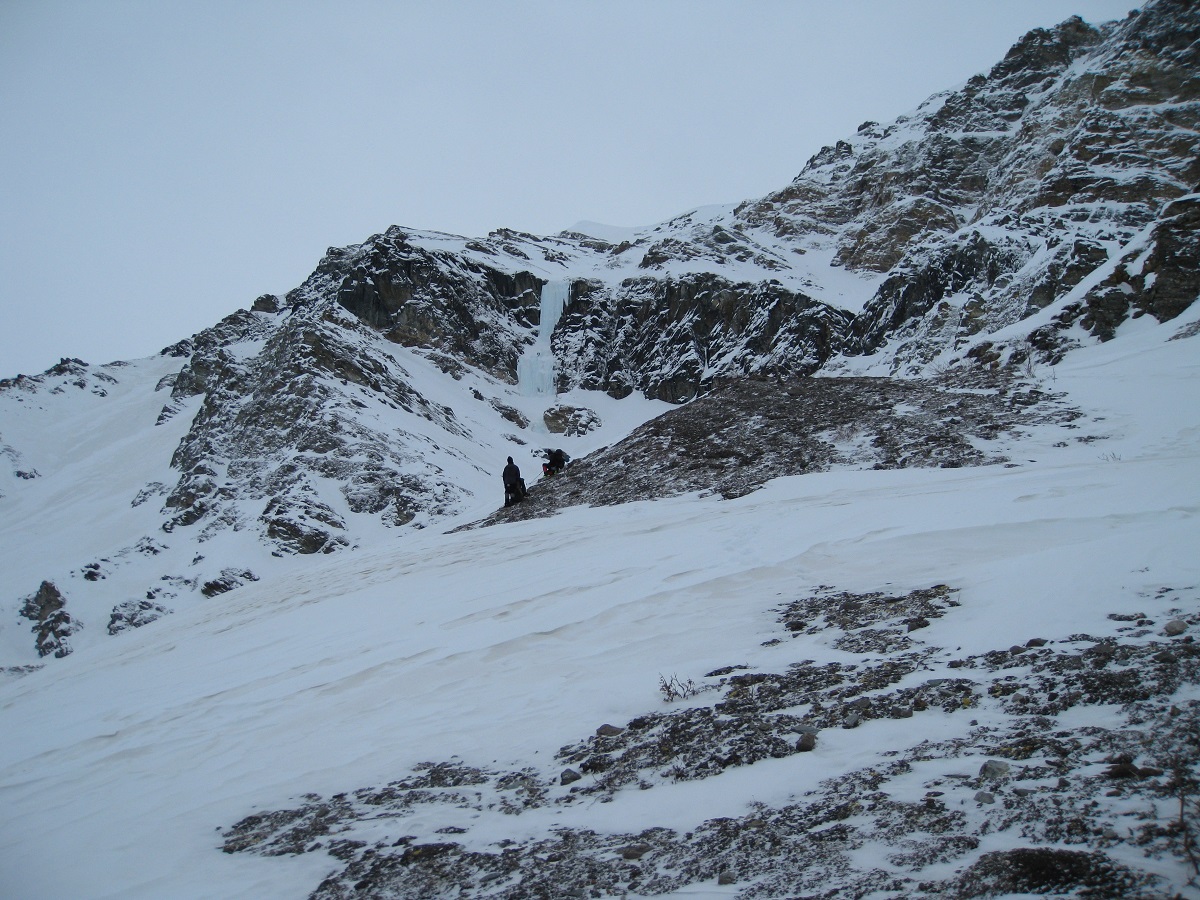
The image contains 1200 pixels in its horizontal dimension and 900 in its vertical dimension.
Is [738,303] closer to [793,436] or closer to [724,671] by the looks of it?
[793,436]

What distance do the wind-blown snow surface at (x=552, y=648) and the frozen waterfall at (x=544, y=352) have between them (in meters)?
51.8

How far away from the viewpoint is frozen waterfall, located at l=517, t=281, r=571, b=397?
6172cm

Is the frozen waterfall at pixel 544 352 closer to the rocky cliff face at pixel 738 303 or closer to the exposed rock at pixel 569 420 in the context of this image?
the rocky cliff face at pixel 738 303

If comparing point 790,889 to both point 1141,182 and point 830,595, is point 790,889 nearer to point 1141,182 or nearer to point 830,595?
point 830,595

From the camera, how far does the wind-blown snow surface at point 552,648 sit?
11.6 feet

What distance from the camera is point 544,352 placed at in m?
65.8

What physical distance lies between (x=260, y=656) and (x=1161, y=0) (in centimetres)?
6917

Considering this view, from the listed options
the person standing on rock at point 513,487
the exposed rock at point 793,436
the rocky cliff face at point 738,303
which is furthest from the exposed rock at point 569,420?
the person standing on rock at point 513,487

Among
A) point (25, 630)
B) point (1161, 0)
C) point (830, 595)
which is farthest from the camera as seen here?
point (1161, 0)

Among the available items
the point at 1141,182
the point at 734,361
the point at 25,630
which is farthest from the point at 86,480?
the point at 1141,182

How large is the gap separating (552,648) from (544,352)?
6113 centimetres

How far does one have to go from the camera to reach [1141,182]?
3747 centimetres

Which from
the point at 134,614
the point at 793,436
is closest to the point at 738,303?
the point at 134,614

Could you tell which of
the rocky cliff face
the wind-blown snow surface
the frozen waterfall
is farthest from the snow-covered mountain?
the frozen waterfall
